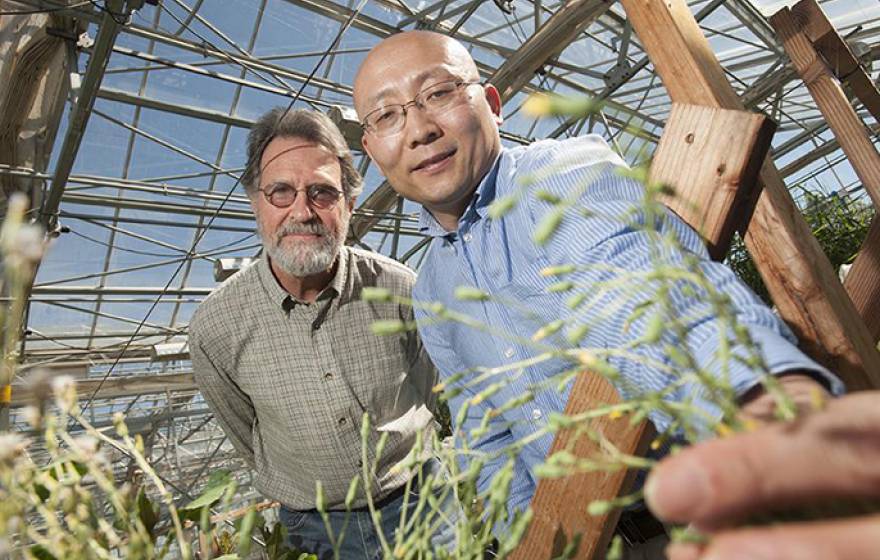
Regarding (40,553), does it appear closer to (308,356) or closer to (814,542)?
(814,542)

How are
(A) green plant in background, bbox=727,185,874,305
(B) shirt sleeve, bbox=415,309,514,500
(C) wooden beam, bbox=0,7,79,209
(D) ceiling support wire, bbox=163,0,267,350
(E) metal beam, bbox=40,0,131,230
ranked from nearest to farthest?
(B) shirt sleeve, bbox=415,309,514,500 < (A) green plant in background, bbox=727,185,874,305 < (E) metal beam, bbox=40,0,131,230 < (C) wooden beam, bbox=0,7,79,209 < (D) ceiling support wire, bbox=163,0,267,350

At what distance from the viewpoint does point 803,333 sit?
569mm

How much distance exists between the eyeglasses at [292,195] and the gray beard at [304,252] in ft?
0.23

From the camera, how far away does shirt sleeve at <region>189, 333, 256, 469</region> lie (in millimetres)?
1560

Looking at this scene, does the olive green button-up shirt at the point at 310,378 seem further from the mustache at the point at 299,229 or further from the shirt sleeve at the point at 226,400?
the mustache at the point at 299,229

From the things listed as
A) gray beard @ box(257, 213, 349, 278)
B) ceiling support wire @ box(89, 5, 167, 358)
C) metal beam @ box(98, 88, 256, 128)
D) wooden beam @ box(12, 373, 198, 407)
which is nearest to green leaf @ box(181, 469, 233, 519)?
gray beard @ box(257, 213, 349, 278)

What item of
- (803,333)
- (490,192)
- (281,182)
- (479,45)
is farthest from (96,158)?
(803,333)

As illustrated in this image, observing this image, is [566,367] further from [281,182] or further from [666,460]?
[281,182]

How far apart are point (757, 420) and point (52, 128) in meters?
5.19

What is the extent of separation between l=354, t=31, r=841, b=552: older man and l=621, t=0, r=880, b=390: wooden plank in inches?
4.3

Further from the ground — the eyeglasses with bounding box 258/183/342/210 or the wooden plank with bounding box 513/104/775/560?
the eyeglasses with bounding box 258/183/342/210

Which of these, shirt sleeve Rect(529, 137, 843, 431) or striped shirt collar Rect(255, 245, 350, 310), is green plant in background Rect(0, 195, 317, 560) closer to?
shirt sleeve Rect(529, 137, 843, 431)

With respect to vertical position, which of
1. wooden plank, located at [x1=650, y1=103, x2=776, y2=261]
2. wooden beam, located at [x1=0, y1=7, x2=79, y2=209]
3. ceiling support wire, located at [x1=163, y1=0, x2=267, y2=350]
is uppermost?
ceiling support wire, located at [x1=163, y1=0, x2=267, y2=350]

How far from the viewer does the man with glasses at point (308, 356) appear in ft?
4.75
